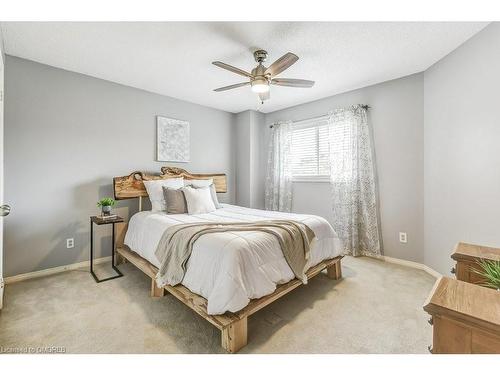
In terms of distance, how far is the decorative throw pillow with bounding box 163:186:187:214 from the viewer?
9.95 ft

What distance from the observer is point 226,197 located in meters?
4.78

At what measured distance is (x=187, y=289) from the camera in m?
1.92

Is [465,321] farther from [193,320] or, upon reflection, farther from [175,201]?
[175,201]

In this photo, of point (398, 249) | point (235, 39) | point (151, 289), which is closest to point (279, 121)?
point (235, 39)

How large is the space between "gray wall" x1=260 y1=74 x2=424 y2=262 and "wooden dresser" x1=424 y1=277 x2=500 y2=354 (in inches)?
96.6

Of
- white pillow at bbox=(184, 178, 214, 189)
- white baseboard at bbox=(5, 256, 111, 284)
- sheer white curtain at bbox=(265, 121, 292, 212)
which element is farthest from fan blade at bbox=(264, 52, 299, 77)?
white baseboard at bbox=(5, 256, 111, 284)

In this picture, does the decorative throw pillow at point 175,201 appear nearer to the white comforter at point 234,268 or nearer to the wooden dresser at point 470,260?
the white comforter at point 234,268

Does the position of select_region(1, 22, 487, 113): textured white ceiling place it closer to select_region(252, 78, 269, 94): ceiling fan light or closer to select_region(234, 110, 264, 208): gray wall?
select_region(252, 78, 269, 94): ceiling fan light

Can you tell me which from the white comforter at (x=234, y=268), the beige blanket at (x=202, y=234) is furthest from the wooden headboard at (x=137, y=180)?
the beige blanket at (x=202, y=234)

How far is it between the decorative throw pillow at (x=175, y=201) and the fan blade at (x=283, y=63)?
71.9 inches

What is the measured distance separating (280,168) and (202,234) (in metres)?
2.84
